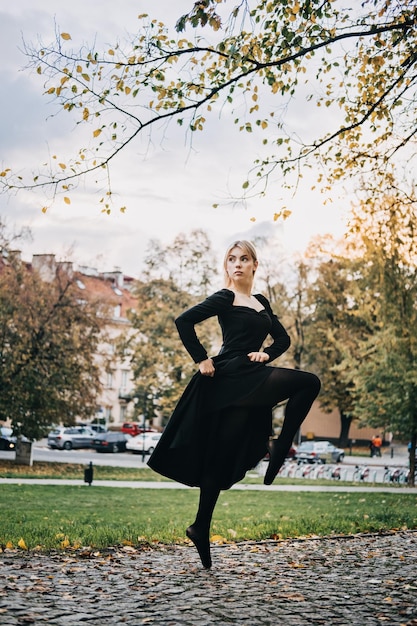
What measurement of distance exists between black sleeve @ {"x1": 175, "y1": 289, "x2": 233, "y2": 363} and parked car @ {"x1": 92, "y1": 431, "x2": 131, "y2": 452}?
4518 centimetres

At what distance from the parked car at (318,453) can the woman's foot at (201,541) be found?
133ft

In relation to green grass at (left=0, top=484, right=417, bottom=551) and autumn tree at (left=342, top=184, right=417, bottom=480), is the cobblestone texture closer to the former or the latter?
green grass at (left=0, top=484, right=417, bottom=551)

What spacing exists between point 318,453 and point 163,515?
34303 millimetres

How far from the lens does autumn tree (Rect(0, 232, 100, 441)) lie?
1225 inches

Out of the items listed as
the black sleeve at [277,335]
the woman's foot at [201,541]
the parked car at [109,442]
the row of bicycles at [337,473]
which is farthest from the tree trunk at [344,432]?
the woman's foot at [201,541]

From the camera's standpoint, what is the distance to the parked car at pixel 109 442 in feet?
167

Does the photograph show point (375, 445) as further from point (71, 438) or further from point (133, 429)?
point (71, 438)

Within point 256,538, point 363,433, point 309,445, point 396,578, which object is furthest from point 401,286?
point 363,433

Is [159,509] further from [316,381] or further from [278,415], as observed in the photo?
[278,415]

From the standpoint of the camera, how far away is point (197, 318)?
21.3 feet

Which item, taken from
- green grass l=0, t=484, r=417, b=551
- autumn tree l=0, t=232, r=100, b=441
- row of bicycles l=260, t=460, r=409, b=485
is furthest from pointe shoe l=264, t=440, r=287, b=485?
autumn tree l=0, t=232, r=100, b=441

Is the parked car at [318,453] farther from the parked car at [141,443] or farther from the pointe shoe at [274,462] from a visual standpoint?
the pointe shoe at [274,462]

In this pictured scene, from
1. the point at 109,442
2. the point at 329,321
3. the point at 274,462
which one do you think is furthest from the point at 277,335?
the point at 329,321

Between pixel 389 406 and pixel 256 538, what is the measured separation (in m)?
18.2
